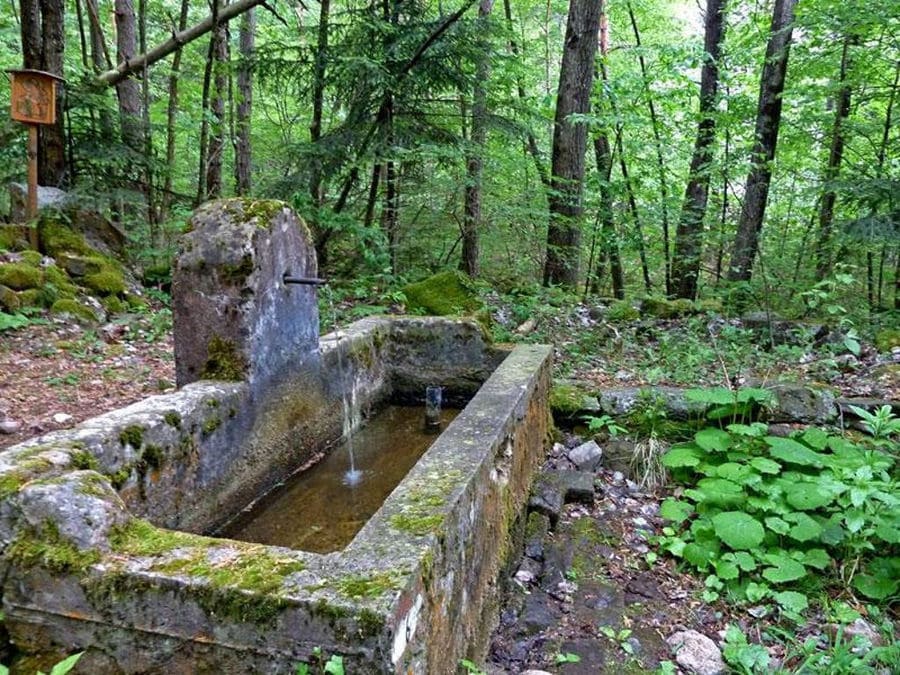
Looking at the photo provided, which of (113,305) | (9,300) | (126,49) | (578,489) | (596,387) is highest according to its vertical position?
(126,49)

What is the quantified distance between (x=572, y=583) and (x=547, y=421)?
1537 mm

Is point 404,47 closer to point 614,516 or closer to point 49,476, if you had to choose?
point 614,516

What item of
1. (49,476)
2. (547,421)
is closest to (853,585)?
(547,421)

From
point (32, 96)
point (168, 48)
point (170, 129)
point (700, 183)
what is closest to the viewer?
point (32, 96)

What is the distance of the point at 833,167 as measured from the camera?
7.41 metres

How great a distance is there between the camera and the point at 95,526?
64.8 inches

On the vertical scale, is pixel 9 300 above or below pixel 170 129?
below

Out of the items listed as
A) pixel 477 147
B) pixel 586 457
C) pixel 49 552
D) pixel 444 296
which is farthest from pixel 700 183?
pixel 49 552

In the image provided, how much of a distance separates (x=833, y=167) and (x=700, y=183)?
84.5 inches

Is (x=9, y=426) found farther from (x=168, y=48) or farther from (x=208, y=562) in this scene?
(x=168, y=48)

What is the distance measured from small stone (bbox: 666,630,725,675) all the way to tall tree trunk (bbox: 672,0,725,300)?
685cm

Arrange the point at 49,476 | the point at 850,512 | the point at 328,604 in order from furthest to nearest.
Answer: the point at 850,512 < the point at 49,476 < the point at 328,604

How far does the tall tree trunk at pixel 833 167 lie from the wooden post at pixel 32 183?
8.84 metres

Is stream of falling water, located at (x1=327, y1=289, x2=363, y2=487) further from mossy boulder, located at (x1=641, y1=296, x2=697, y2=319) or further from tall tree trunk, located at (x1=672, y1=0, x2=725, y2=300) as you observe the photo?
tall tree trunk, located at (x1=672, y1=0, x2=725, y2=300)
